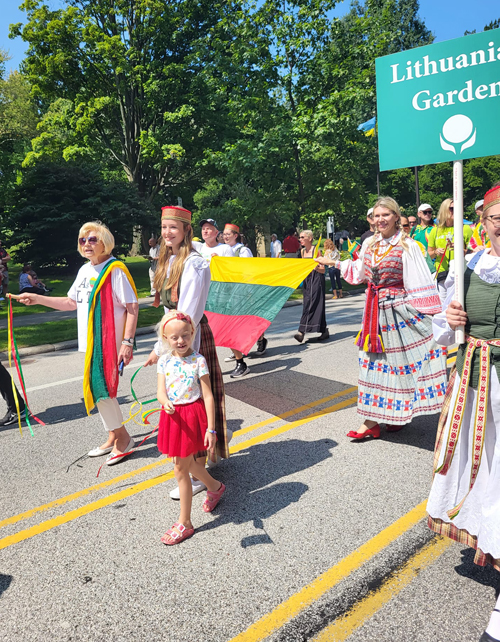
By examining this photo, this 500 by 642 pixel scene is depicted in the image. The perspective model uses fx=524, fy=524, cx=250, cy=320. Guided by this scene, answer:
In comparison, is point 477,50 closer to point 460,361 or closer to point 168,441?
point 460,361

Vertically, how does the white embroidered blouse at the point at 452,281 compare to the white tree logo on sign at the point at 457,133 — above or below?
below

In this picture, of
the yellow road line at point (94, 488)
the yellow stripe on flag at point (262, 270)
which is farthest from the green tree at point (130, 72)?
the yellow road line at point (94, 488)

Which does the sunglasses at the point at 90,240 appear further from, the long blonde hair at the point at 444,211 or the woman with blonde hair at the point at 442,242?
the woman with blonde hair at the point at 442,242

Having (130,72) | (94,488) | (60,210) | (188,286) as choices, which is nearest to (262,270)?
(188,286)

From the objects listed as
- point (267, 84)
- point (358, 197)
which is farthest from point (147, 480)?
point (358, 197)

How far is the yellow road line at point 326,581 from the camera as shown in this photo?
2.37 metres

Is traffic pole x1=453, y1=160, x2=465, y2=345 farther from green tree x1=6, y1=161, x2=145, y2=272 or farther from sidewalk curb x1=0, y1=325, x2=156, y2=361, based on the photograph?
green tree x1=6, y1=161, x2=145, y2=272

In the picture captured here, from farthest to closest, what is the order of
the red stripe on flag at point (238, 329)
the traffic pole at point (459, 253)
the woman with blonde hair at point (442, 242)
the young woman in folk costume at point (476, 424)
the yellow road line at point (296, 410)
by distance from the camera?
the woman with blonde hair at point (442, 242), the red stripe on flag at point (238, 329), the yellow road line at point (296, 410), the traffic pole at point (459, 253), the young woman in folk costume at point (476, 424)

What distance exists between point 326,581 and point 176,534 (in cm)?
92

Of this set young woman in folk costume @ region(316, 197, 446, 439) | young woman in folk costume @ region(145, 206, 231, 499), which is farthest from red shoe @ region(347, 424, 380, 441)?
young woman in folk costume @ region(145, 206, 231, 499)

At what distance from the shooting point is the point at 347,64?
699 inches

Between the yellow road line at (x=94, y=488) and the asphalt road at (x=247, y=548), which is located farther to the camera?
the yellow road line at (x=94, y=488)

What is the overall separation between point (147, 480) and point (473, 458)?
237 cm

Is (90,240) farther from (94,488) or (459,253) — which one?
(459,253)
